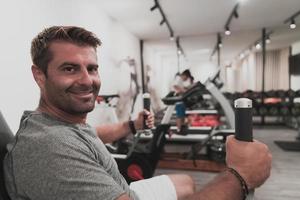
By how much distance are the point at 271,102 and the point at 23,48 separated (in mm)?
6133

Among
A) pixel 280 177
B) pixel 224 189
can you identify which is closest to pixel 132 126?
pixel 224 189

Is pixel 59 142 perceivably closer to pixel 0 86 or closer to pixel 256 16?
pixel 0 86

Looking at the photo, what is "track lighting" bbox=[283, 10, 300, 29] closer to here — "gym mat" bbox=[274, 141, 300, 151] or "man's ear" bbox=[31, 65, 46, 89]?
"gym mat" bbox=[274, 141, 300, 151]

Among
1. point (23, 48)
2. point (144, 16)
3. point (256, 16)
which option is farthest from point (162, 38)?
point (23, 48)

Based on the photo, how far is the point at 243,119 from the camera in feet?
2.03

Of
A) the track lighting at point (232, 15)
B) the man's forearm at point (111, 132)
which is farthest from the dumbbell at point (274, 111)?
the man's forearm at point (111, 132)

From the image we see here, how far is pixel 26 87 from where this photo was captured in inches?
92.7

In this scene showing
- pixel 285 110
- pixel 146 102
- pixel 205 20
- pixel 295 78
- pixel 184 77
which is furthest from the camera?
pixel 295 78

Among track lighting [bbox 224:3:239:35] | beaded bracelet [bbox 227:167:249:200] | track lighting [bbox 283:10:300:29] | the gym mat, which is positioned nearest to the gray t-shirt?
beaded bracelet [bbox 227:167:249:200]

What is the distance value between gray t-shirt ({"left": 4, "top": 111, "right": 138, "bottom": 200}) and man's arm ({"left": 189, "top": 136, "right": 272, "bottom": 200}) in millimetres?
319

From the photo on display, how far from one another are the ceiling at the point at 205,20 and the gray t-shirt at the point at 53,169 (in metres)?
3.71

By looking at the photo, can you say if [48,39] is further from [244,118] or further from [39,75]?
[244,118]

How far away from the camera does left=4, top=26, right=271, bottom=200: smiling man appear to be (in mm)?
678

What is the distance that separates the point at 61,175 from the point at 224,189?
476 millimetres
